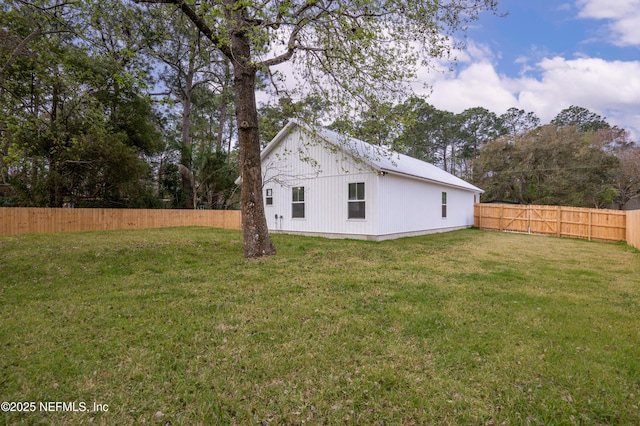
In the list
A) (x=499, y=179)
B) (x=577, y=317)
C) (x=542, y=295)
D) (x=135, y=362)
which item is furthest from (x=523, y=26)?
(x=499, y=179)

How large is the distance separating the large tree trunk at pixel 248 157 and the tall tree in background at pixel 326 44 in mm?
22

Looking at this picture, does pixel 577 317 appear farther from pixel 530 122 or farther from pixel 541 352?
pixel 530 122

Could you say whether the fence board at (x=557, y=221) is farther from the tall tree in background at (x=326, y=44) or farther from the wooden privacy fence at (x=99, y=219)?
the wooden privacy fence at (x=99, y=219)

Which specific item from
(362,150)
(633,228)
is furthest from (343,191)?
(633,228)

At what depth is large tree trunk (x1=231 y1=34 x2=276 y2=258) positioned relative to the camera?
7188mm

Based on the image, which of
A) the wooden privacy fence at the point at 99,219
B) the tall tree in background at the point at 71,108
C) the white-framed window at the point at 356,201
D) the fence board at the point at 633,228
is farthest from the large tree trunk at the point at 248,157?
the fence board at the point at 633,228

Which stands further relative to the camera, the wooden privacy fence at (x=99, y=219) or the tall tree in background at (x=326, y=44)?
the wooden privacy fence at (x=99, y=219)

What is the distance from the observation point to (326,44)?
695 centimetres

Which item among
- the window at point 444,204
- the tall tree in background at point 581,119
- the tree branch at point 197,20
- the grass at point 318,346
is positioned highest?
the tall tree in background at point 581,119

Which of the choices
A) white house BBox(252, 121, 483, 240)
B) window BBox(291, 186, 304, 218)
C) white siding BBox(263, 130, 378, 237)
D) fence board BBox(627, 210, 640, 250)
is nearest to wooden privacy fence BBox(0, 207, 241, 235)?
white siding BBox(263, 130, 378, 237)

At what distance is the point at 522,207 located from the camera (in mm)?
16094

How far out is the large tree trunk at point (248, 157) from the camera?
7.19 metres

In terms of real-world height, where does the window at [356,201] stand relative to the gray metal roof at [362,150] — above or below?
below

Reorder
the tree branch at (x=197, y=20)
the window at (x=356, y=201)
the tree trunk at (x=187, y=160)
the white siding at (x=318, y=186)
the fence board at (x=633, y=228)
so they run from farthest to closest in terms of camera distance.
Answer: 1. the tree trunk at (x=187, y=160)
2. the window at (x=356, y=201)
3. the white siding at (x=318, y=186)
4. the fence board at (x=633, y=228)
5. the tree branch at (x=197, y=20)
